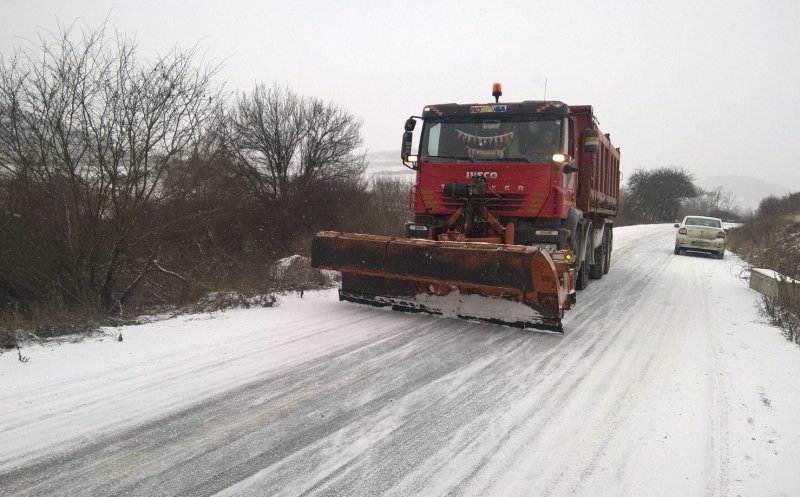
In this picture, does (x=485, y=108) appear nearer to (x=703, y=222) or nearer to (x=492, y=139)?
(x=492, y=139)

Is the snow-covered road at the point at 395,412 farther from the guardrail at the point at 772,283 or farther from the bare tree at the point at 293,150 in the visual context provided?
the bare tree at the point at 293,150

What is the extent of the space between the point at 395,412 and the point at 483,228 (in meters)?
3.88

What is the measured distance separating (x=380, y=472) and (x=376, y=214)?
18.4 metres

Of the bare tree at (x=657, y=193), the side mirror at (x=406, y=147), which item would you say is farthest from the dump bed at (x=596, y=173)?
the bare tree at (x=657, y=193)

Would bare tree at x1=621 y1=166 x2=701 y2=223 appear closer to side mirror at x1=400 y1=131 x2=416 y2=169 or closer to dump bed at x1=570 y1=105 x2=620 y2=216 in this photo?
dump bed at x1=570 y1=105 x2=620 y2=216

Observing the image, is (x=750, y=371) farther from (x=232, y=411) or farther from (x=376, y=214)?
(x=376, y=214)

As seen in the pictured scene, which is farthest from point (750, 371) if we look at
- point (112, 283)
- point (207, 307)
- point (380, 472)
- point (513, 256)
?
point (112, 283)

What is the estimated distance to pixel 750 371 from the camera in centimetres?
439

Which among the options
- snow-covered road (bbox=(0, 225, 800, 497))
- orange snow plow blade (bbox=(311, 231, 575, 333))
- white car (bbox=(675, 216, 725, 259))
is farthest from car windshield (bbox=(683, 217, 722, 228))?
orange snow plow blade (bbox=(311, 231, 575, 333))

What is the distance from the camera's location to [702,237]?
55.9 ft

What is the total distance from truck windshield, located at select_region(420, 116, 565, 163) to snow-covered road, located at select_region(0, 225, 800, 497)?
102 inches

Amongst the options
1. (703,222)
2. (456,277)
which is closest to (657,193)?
(703,222)

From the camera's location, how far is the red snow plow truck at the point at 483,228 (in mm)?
5254

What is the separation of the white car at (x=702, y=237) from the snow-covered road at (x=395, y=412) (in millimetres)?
13417
